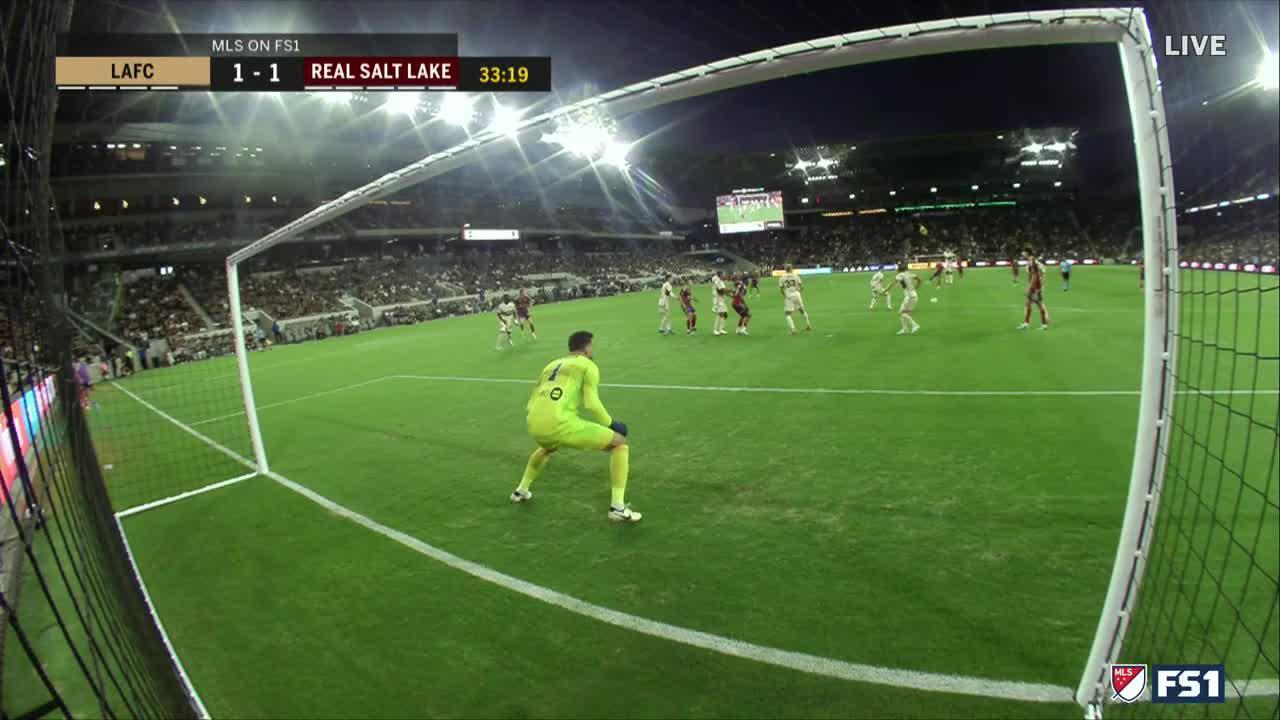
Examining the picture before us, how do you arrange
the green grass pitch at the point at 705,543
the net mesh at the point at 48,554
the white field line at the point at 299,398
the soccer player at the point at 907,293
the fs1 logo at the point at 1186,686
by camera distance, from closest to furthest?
the fs1 logo at the point at 1186,686
the green grass pitch at the point at 705,543
the net mesh at the point at 48,554
the white field line at the point at 299,398
the soccer player at the point at 907,293

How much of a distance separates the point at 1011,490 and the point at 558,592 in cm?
455

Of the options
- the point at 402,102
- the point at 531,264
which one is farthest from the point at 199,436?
the point at 531,264

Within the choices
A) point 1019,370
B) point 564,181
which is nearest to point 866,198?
point 564,181

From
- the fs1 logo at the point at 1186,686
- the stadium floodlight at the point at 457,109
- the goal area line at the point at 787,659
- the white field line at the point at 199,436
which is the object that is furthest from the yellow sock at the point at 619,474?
the stadium floodlight at the point at 457,109

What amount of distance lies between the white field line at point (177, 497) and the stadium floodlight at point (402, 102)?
34627 mm

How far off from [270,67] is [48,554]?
1465 centimetres

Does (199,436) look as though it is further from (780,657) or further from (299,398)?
(780,657)

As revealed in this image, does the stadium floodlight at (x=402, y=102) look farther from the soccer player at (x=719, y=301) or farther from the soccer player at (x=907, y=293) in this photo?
the soccer player at (x=907, y=293)

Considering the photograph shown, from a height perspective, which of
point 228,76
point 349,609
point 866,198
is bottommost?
point 349,609

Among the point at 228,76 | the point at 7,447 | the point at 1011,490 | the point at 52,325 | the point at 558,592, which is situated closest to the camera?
the point at 558,592

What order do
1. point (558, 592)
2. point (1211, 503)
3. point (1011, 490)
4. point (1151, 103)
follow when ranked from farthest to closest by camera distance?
point (1011, 490)
point (1211, 503)
point (558, 592)
point (1151, 103)

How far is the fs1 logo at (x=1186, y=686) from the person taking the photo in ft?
10.7

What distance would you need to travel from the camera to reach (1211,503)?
5.50 meters

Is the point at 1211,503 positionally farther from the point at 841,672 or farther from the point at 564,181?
the point at 564,181
